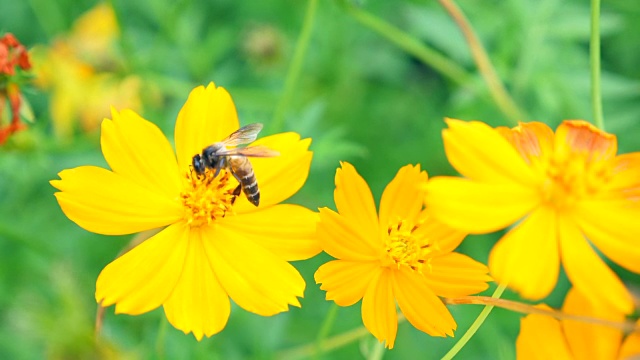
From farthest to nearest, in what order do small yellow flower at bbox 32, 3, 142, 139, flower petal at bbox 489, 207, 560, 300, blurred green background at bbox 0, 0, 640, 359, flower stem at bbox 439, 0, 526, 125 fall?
1. small yellow flower at bbox 32, 3, 142, 139
2. blurred green background at bbox 0, 0, 640, 359
3. flower stem at bbox 439, 0, 526, 125
4. flower petal at bbox 489, 207, 560, 300

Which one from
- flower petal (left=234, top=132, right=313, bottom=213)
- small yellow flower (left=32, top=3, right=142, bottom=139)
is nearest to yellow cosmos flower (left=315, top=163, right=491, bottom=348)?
flower petal (left=234, top=132, right=313, bottom=213)

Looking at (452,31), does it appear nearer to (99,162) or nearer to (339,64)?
(339,64)

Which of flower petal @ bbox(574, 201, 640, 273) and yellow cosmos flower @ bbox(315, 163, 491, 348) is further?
yellow cosmos flower @ bbox(315, 163, 491, 348)

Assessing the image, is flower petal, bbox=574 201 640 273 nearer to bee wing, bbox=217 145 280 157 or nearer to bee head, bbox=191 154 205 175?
bee wing, bbox=217 145 280 157

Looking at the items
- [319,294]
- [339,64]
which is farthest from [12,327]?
[339,64]

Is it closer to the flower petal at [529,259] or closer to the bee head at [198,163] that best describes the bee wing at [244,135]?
the bee head at [198,163]

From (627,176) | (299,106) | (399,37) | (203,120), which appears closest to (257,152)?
(203,120)

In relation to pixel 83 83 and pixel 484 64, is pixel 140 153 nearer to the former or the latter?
pixel 484 64
